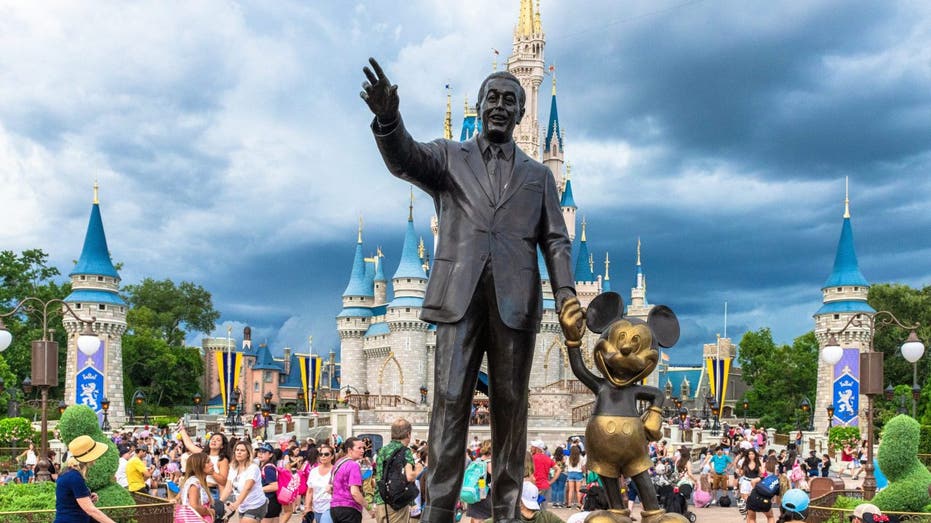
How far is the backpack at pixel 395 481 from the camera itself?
23.2ft

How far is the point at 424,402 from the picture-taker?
53031mm

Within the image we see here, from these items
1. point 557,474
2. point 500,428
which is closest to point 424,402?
point 557,474

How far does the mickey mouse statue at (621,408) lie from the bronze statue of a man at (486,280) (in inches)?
12.3

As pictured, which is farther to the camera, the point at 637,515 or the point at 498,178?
the point at 637,515

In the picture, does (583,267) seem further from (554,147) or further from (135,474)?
(135,474)

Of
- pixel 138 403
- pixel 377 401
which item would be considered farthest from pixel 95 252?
pixel 377 401

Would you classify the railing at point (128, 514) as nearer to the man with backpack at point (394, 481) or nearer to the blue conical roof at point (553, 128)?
the man with backpack at point (394, 481)

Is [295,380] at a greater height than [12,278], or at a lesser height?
lesser

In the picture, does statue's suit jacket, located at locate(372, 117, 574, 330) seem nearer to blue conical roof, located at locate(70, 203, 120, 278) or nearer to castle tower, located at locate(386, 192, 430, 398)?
blue conical roof, located at locate(70, 203, 120, 278)

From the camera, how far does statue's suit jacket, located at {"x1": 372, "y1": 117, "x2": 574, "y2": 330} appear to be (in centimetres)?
435

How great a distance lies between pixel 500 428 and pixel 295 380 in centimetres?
8177

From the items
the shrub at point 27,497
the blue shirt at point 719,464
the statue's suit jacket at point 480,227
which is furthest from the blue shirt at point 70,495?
the blue shirt at point 719,464

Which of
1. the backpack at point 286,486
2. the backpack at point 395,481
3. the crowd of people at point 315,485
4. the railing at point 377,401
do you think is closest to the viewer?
the crowd of people at point 315,485

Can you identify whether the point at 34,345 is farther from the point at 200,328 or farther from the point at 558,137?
the point at 558,137
